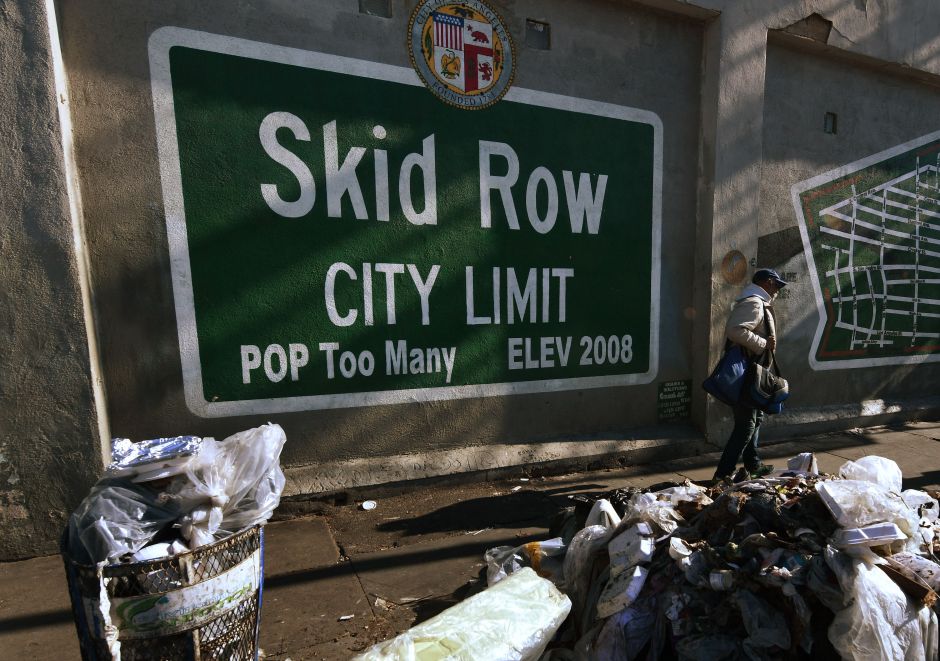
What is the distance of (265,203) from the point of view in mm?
3707

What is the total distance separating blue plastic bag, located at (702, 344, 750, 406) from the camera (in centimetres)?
399

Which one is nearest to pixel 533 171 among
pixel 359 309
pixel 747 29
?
pixel 359 309

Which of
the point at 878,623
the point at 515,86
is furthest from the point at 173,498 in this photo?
the point at 515,86

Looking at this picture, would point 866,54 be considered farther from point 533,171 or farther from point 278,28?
point 278,28

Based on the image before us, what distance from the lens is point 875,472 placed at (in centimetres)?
278

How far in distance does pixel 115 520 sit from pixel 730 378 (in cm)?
394

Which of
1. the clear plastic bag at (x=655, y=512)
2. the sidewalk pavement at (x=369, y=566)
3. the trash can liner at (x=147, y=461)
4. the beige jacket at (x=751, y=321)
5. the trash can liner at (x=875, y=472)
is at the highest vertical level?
the beige jacket at (x=751, y=321)

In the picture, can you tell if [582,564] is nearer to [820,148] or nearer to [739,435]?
[739,435]

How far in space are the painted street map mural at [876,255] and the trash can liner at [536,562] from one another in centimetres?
505

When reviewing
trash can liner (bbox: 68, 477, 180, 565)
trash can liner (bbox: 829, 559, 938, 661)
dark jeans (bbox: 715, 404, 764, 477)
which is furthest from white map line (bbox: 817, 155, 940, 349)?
trash can liner (bbox: 68, 477, 180, 565)

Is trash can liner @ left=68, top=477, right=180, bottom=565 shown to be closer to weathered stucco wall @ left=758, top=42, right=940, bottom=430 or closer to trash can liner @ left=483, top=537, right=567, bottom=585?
trash can liner @ left=483, top=537, right=567, bottom=585

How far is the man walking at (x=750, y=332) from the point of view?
3.96 meters

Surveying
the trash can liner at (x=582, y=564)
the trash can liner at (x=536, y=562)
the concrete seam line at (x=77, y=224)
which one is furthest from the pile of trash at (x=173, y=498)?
the concrete seam line at (x=77, y=224)

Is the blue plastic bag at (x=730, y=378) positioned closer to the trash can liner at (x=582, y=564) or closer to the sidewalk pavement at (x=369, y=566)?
the sidewalk pavement at (x=369, y=566)
